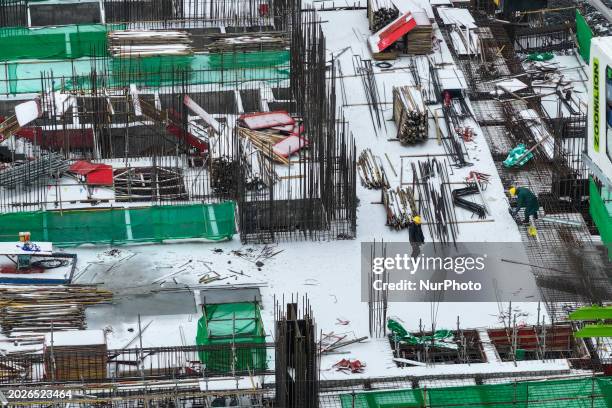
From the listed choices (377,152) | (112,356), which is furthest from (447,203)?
(112,356)

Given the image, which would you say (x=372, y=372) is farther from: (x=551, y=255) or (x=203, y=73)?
(x=203, y=73)

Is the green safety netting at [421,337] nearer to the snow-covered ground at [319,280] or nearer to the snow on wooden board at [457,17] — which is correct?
the snow-covered ground at [319,280]

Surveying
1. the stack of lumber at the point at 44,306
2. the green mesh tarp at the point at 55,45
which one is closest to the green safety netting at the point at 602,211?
the stack of lumber at the point at 44,306

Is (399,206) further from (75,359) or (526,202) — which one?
(75,359)

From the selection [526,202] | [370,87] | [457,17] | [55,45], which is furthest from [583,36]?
[55,45]

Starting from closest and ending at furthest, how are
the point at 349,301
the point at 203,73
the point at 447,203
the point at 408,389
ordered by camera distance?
the point at 408,389, the point at 349,301, the point at 447,203, the point at 203,73

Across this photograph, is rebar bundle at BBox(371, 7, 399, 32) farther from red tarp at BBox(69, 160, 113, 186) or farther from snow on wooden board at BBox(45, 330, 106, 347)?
snow on wooden board at BBox(45, 330, 106, 347)
